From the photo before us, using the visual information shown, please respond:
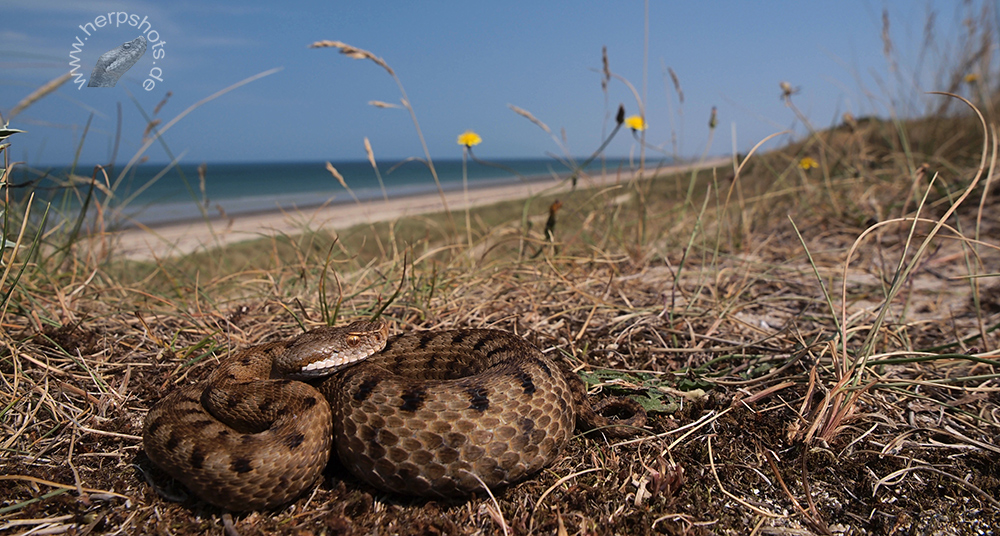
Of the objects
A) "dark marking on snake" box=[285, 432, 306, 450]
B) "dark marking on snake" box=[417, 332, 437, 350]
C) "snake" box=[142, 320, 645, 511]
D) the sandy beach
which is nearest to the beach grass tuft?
"snake" box=[142, 320, 645, 511]

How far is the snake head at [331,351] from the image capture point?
2734 mm

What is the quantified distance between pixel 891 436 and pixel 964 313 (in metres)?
2.33

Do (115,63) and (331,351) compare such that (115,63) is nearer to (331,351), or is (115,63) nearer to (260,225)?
(331,351)

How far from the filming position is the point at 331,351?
8.98 feet

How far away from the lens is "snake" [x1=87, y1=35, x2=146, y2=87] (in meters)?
2.40

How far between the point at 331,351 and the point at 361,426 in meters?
0.52

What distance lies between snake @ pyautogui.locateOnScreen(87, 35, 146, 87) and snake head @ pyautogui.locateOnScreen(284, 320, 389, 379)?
4.91 feet

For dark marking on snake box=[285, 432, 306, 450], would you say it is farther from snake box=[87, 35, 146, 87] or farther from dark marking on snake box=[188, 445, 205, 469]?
snake box=[87, 35, 146, 87]

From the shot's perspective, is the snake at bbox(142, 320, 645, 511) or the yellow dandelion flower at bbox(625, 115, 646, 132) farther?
the yellow dandelion flower at bbox(625, 115, 646, 132)

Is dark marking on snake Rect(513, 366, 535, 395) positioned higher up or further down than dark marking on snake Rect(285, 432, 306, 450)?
higher up

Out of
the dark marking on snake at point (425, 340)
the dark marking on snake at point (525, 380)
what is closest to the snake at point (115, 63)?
the dark marking on snake at point (425, 340)

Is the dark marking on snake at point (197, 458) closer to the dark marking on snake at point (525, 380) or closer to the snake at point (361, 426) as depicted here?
the snake at point (361, 426)

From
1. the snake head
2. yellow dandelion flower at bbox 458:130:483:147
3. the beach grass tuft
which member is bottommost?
the beach grass tuft

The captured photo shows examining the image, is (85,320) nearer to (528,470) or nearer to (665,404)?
(528,470)
